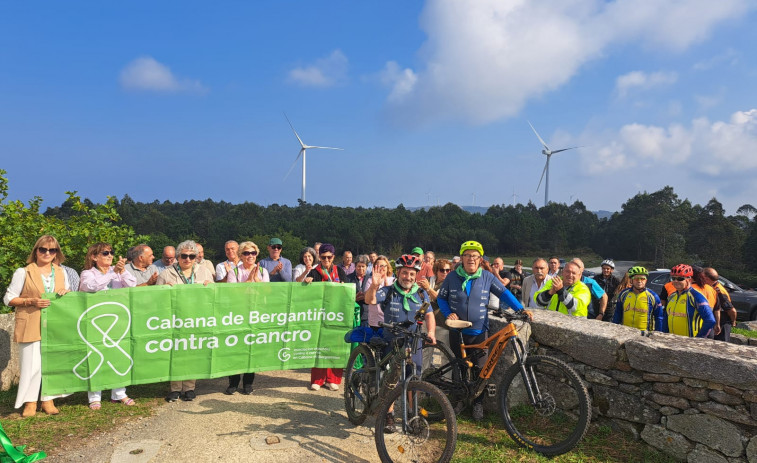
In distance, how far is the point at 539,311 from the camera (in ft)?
17.3

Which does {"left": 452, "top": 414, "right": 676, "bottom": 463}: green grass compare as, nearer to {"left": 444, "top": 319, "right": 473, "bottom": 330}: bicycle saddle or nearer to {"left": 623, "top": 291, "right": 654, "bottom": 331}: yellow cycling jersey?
{"left": 444, "top": 319, "right": 473, "bottom": 330}: bicycle saddle

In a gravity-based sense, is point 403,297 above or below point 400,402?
above

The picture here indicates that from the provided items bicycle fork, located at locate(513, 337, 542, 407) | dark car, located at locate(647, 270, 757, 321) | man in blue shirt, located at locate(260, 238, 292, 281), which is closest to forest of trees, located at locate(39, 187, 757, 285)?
dark car, located at locate(647, 270, 757, 321)

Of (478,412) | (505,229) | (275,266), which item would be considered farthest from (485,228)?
(478,412)

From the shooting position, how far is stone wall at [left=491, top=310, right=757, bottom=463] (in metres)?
3.60

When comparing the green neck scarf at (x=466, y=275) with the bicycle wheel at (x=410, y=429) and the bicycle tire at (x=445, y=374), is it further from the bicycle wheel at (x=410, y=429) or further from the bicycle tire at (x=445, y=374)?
the bicycle wheel at (x=410, y=429)

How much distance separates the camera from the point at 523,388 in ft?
15.2

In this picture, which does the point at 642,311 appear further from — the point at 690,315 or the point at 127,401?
the point at 127,401

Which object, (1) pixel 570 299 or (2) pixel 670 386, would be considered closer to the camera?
(2) pixel 670 386

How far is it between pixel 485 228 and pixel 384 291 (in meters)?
69.6

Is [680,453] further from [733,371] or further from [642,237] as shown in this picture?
[642,237]

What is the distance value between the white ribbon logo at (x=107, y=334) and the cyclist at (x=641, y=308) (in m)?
6.15

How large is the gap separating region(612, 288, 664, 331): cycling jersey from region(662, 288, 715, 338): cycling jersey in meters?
0.13

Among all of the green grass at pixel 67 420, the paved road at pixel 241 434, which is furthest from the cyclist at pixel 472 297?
the green grass at pixel 67 420
